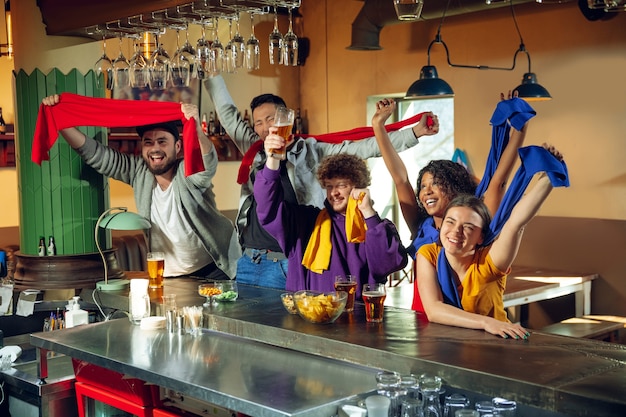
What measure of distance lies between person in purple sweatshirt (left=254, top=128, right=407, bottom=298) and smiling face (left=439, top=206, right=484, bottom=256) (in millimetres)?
451

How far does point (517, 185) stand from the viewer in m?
3.14

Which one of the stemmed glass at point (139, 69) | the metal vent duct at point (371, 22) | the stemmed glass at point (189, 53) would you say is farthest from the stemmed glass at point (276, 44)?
the metal vent duct at point (371, 22)

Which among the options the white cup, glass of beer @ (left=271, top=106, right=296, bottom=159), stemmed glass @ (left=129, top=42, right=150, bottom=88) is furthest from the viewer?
stemmed glass @ (left=129, top=42, right=150, bottom=88)

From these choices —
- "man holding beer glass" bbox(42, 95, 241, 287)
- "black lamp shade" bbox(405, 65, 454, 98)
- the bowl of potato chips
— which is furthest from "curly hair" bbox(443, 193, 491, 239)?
"black lamp shade" bbox(405, 65, 454, 98)

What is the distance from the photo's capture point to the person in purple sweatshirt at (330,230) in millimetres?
3514

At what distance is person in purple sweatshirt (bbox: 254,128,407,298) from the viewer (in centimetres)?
351

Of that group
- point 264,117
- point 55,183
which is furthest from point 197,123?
point 55,183

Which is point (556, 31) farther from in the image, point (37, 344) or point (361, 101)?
point (37, 344)

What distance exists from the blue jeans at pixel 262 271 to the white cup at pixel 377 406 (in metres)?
1.96

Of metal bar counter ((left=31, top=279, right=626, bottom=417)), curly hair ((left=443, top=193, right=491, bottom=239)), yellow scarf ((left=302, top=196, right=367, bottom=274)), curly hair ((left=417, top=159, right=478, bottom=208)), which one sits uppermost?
curly hair ((left=417, top=159, right=478, bottom=208))

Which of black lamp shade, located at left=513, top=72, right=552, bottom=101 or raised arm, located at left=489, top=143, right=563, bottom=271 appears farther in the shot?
black lamp shade, located at left=513, top=72, right=552, bottom=101

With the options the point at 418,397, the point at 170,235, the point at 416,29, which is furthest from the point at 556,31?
the point at 418,397

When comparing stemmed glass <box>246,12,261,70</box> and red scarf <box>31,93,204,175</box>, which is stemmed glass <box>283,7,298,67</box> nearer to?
stemmed glass <box>246,12,261,70</box>

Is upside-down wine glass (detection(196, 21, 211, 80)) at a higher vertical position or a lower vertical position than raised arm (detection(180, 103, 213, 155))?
higher
